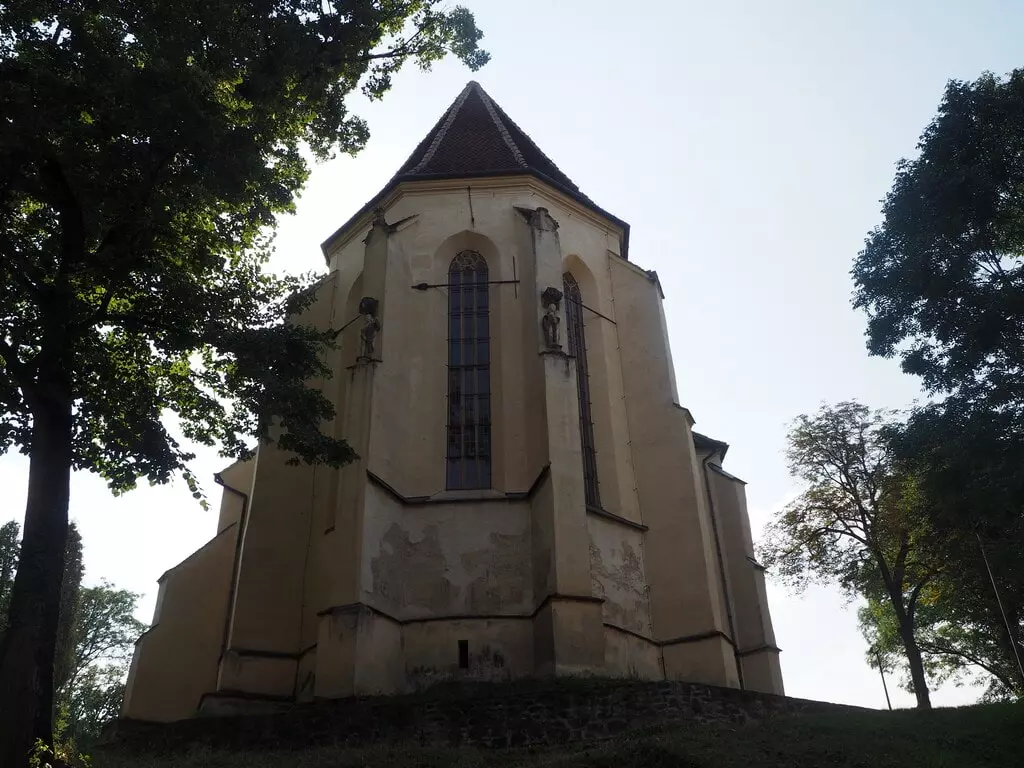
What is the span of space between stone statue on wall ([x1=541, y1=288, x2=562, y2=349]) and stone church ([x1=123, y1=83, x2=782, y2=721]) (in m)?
0.04

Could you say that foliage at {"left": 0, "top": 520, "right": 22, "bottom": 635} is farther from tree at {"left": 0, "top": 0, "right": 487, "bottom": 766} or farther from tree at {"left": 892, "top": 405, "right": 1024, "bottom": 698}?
tree at {"left": 892, "top": 405, "right": 1024, "bottom": 698}

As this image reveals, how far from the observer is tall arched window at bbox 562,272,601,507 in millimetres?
16812

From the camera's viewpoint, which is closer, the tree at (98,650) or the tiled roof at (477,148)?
the tiled roof at (477,148)

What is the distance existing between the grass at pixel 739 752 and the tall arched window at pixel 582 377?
5883mm

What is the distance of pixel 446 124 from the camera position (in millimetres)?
22984

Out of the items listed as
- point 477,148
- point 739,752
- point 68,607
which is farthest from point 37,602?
point 68,607

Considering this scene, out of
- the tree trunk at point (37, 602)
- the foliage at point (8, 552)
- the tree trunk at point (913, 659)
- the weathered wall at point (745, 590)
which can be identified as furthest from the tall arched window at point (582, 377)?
the foliage at point (8, 552)

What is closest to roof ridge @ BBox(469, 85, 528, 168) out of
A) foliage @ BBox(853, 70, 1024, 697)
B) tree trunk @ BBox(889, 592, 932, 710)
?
foliage @ BBox(853, 70, 1024, 697)

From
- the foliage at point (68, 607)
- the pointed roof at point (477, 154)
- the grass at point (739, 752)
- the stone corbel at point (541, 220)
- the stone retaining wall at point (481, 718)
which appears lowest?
the grass at point (739, 752)

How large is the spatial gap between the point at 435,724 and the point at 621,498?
6507 mm

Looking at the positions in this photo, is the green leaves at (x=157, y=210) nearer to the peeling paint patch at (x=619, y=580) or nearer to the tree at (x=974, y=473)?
the peeling paint patch at (x=619, y=580)

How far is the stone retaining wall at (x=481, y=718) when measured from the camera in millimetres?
11516

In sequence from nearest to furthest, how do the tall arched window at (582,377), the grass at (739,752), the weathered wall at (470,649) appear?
the grass at (739,752) < the weathered wall at (470,649) < the tall arched window at (582,377)

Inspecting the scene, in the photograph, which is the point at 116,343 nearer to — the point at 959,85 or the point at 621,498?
the point at 621,498
